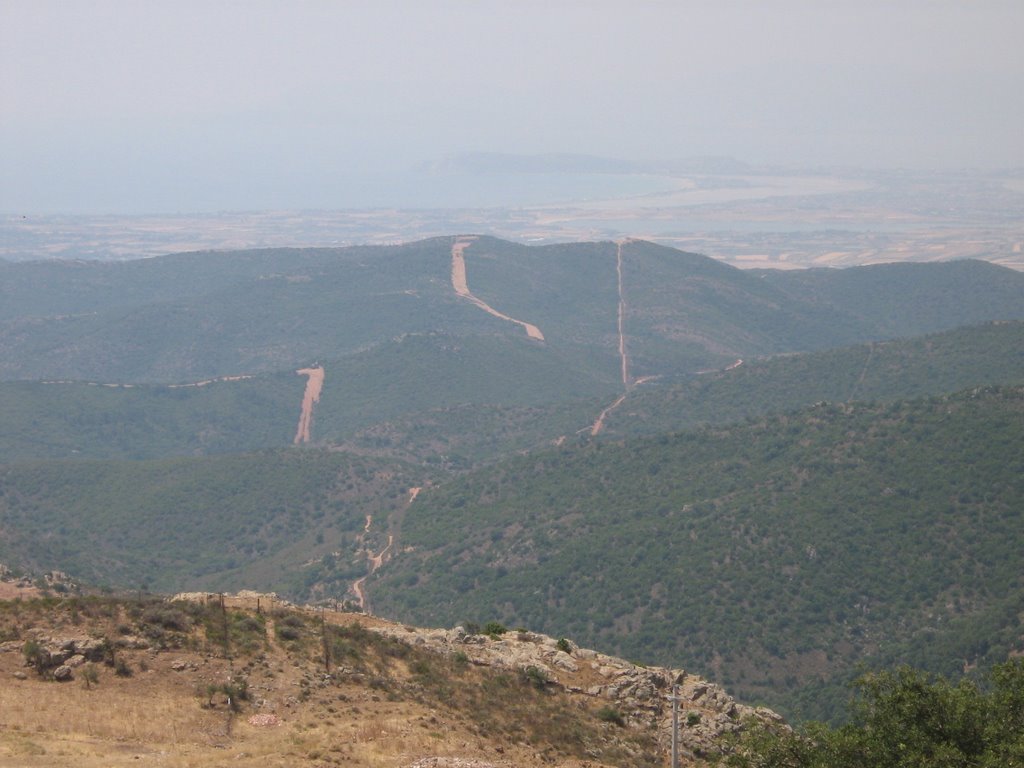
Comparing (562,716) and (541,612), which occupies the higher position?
(562,716)

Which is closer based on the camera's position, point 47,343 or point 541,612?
point 541,612

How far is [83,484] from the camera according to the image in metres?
72.4

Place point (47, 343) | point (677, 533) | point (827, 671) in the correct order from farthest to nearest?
point (47, 343)
point (677, 533)
point (827, 671)

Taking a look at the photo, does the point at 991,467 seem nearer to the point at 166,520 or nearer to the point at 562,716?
the point at 562,716

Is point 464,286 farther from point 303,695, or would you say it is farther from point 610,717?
point 303,695

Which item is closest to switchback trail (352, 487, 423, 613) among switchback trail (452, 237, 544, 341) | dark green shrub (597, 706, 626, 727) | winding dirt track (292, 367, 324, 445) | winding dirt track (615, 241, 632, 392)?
dark green shrub (597, 706, 626, 727)

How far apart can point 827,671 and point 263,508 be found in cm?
4069

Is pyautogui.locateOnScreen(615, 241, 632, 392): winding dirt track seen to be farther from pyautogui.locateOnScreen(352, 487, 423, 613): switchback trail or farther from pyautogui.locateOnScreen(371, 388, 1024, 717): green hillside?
pyautogui.locateOnScreen(371, 388, 1024, 717): green hillside

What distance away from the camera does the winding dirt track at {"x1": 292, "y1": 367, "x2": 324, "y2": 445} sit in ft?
318

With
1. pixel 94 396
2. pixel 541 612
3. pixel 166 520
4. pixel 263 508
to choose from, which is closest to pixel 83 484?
pixel 166 520

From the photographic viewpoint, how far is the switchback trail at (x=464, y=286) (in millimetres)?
122375

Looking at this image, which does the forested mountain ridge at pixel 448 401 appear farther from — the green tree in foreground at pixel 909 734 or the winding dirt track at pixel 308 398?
the green tree in foreground at pixel 909 734

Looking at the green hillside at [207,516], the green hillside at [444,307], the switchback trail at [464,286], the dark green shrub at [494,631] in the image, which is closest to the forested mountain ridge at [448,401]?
the green hillside at [444,307]

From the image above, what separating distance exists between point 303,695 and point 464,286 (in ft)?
369
